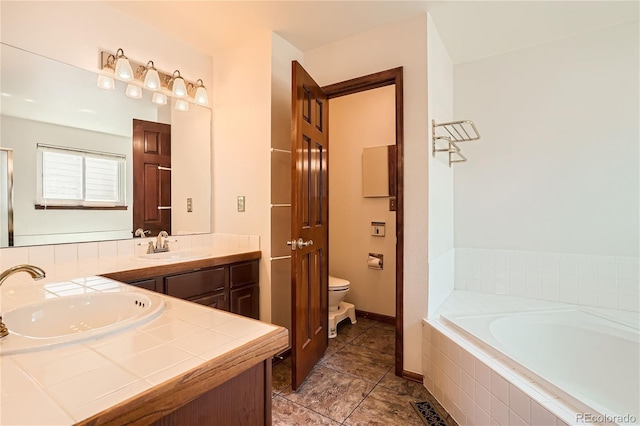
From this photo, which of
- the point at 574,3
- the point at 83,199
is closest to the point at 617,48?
the point at 574,3

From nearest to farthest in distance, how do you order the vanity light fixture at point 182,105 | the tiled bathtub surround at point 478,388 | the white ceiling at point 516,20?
the tiled bathtub surround at point 478,388
the white ceiling at point 516,20
the vanity light fixture at point 182,105

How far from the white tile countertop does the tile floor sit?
1177mm

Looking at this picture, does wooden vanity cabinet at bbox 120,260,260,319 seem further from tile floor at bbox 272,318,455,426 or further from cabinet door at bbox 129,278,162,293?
tile floor at bbox 272,318,455,426

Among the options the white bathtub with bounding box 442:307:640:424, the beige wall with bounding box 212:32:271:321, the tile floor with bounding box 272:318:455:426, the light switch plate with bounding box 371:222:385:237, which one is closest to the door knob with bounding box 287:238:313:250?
the beige wall with bounding box 212:32:271:321

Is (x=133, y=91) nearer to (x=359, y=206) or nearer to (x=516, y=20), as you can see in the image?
(x=359, y=206)

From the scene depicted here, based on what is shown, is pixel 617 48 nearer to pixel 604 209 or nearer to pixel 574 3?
pixel 574 3

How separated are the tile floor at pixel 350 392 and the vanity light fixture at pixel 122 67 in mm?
2226

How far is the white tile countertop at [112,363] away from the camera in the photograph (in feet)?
1.54

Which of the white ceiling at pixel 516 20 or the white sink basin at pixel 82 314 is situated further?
the white ceiling at pixel 516 20

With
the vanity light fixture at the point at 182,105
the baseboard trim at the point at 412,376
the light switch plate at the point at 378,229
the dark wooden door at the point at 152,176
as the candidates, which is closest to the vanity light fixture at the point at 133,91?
the dark wooden door at the point at 152,176

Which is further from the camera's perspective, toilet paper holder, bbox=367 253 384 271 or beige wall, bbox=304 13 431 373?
toilet paper holder, bbox=367 253 384 271

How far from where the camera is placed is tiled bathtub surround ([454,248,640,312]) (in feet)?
A: 6.70

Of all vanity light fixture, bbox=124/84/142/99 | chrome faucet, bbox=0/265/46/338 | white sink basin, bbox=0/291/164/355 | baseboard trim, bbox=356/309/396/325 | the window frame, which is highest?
vanity light fixture, bbox=124/84/142/99

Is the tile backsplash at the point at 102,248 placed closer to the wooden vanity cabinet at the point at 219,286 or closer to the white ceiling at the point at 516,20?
the wooden vanity cabinet at the point at 219,286
